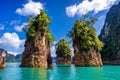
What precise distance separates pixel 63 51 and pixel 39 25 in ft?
230

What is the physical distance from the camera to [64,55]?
15025cm

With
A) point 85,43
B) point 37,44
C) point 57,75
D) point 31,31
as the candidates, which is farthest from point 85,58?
point 57,75

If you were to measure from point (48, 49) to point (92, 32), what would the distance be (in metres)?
22.3

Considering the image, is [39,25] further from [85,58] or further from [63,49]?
[63,49]

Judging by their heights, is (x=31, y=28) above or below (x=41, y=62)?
above

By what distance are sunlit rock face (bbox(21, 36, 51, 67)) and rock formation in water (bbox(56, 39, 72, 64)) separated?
6650 cm

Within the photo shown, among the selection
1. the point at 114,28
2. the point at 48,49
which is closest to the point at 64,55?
the point at 114,28

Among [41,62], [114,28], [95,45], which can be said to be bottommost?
[41,62]

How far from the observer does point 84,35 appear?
95.3 metres

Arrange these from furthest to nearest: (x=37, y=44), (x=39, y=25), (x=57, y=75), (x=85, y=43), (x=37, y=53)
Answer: (x=85, y=43) → (x=39, y=25) → (x=37, y=44) → (x=37, y=53) → (x=57, y=75)

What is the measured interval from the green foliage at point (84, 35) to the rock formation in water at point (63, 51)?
5010 cm

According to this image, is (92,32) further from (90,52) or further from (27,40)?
(27,40)

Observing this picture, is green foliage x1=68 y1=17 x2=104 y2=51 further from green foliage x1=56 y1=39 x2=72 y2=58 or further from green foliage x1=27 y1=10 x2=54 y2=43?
green foliage x1=56 y1=39 x2=72 y2=58

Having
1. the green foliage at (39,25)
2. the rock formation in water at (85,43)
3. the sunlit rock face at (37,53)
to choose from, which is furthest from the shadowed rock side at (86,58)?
the green foliage at (39,25)
